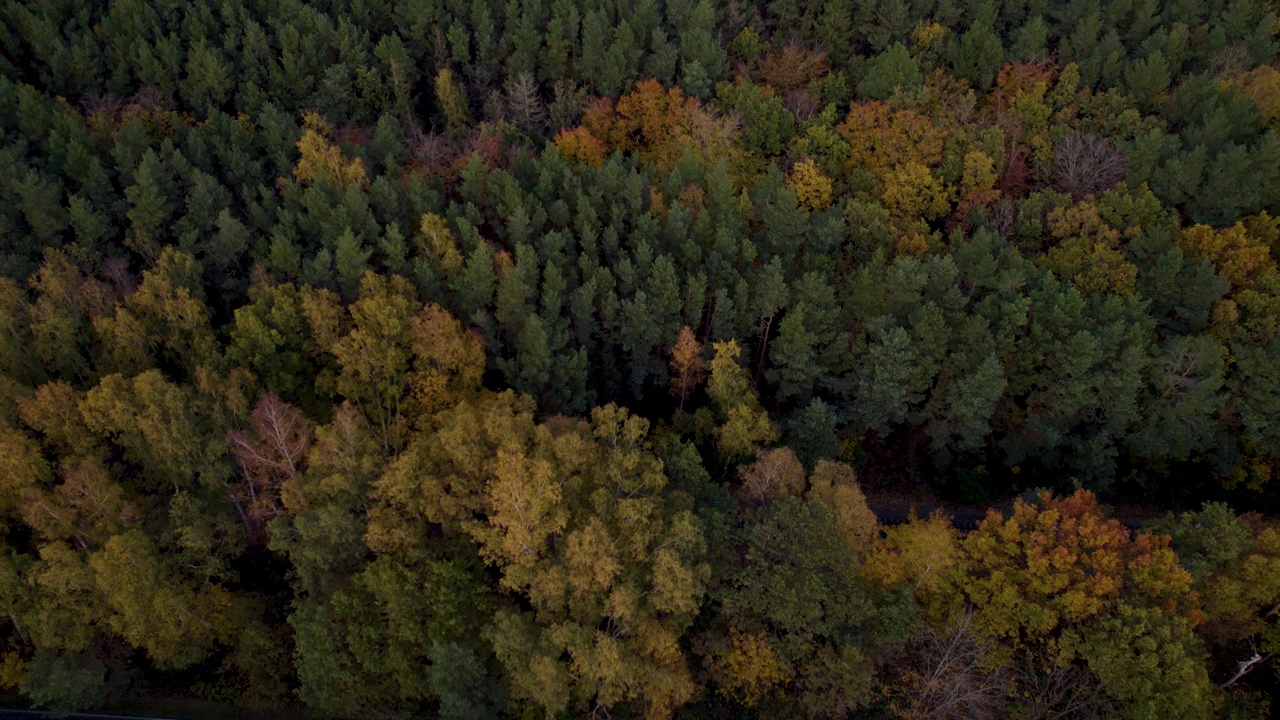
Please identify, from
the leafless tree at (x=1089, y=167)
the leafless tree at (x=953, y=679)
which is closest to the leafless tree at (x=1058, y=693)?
the leafless tree at (x=953, y=679)

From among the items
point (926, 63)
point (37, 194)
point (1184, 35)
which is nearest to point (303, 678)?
point (37, 194)

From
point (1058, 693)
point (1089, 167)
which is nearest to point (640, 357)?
point (1058, 693)

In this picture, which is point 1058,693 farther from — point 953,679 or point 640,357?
point 640,357

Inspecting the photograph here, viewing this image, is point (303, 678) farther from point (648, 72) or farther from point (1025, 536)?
point (648, 72)

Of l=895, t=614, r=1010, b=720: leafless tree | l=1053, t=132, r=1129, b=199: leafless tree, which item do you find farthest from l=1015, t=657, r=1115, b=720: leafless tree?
l=1053, t=132, r=1129, b=199: leafless tree

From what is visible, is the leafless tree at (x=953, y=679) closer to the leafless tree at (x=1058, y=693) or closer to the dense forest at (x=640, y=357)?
the dense forest at (x=640, y=357)
